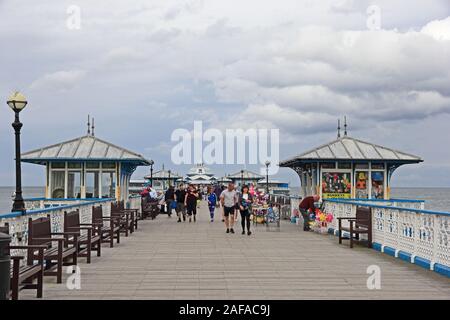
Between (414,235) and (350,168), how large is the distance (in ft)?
43.2

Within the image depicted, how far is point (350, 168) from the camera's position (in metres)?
25.0

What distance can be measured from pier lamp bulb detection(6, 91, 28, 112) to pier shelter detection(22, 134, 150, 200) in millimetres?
12586

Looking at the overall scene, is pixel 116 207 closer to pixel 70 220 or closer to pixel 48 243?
pixel 70 220

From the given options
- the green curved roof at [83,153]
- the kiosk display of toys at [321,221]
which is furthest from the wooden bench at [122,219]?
the kiosk display of toys at [321,221]

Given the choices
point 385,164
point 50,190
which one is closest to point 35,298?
point 50,190

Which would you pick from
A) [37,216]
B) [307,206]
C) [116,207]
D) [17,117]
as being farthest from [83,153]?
[37,216]

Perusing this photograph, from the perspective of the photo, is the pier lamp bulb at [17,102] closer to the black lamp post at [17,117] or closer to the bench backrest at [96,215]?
the black lamp post at [17,117]

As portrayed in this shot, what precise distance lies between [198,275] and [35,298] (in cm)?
283

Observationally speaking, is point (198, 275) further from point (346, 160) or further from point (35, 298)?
point (346, 160)

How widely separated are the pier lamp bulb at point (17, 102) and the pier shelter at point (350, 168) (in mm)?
13723

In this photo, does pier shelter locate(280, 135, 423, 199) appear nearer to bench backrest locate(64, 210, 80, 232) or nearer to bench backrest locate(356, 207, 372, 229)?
bench backrest locate(356, 207, 372, 229)

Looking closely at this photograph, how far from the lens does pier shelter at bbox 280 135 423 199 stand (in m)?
24.6
